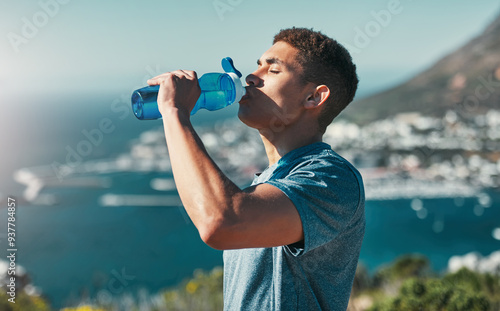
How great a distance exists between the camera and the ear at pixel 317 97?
46.3 inches

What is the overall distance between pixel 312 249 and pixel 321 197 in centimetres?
12

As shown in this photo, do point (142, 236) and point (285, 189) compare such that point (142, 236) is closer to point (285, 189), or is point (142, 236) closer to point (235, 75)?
point (235, 75)

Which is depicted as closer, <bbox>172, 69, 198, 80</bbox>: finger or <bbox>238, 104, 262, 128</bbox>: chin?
→ <bbox>172, 69, 198, 80</bbox>: finger

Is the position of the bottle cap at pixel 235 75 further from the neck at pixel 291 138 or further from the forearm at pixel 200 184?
the forearm at pixel 200 184

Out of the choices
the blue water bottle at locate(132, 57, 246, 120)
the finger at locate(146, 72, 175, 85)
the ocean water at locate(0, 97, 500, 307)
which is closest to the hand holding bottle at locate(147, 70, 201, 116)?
the finger at locate(146, 72, 175, 85)

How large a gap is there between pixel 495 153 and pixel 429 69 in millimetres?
14208

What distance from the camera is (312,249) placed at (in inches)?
38.5

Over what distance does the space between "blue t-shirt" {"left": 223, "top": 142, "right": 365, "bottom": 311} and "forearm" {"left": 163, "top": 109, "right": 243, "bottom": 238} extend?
0.12m

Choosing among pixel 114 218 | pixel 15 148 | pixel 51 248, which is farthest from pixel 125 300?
pixel 15 148

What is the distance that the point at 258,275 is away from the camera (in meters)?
1.04

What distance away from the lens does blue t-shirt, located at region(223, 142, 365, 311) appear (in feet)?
3.00

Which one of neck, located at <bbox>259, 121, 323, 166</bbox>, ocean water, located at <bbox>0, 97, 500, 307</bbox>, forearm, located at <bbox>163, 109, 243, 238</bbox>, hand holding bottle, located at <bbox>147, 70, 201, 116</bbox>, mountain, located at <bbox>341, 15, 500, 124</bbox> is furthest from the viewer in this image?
mountain, located at <bbox>341, 15, 500, 124</bbox>

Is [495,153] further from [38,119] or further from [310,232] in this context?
[38,119]

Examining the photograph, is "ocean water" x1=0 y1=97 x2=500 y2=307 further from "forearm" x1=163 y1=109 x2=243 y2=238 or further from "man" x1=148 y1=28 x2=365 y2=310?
"forearm" x1=163 y1=109 x2=243 y2=238
